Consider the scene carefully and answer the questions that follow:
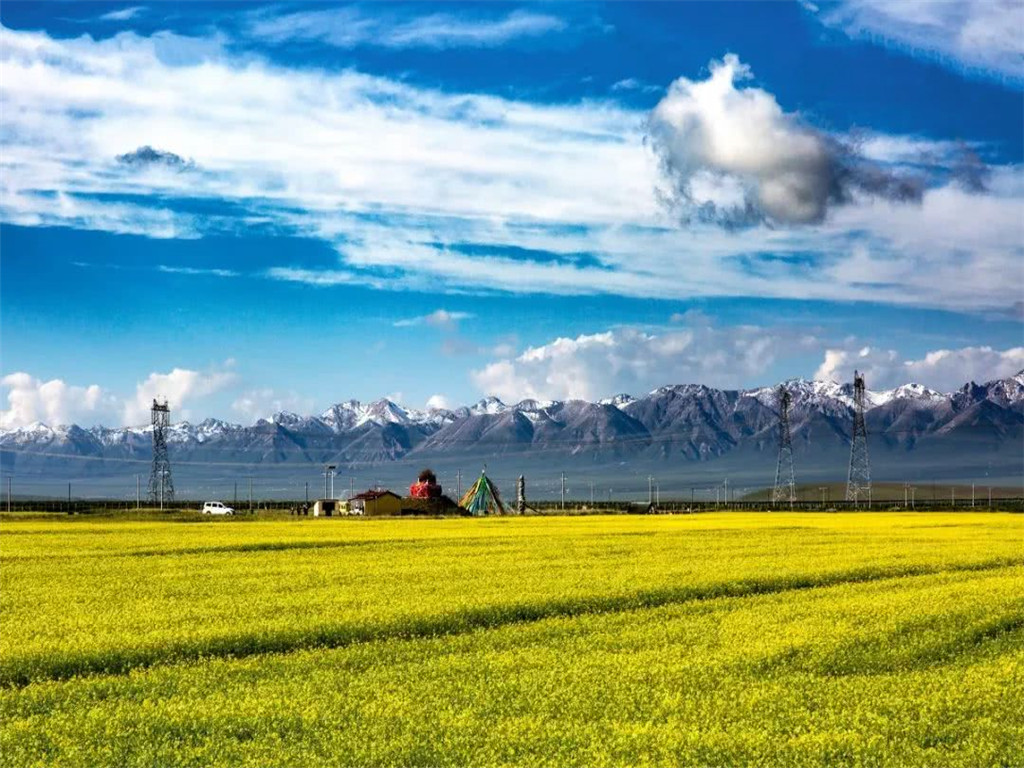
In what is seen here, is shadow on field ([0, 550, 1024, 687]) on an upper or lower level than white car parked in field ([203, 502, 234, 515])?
upper

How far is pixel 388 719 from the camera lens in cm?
1919

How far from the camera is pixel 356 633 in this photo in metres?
28.5

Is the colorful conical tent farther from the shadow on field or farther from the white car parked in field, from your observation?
the shadow on field

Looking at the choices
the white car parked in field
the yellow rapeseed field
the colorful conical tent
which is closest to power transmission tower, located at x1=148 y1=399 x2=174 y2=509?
the white car parked in field

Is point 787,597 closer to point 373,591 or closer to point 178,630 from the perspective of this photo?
point 373,591

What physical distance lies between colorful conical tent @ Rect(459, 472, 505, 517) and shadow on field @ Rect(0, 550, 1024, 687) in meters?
141

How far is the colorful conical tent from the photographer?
182250 mm

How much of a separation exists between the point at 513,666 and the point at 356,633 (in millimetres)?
6182

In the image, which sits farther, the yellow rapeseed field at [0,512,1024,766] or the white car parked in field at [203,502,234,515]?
the white car parked in field at [203,502,234,515]

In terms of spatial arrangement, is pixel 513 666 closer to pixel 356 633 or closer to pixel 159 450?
pixel 356 633

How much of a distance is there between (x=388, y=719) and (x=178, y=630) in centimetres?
1107

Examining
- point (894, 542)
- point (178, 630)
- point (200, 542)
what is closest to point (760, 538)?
point (894, 542)

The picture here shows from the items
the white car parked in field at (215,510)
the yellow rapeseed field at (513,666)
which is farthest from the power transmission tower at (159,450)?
the yellow rapeseed field at (513,666)

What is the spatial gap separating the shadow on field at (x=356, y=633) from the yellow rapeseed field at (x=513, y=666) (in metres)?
0.08
